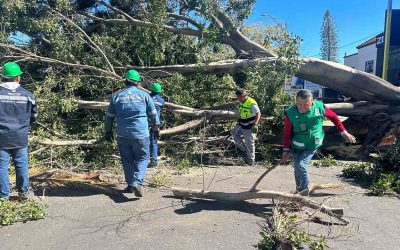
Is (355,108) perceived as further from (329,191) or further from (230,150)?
(329,191)

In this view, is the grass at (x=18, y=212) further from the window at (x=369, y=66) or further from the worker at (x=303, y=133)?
the window at (x=369, y=66)

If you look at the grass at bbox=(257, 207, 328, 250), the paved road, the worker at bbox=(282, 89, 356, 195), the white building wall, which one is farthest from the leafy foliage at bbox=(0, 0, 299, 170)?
the white building wall

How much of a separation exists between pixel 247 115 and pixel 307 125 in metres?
2.94

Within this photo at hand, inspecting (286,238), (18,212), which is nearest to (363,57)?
(286,238)

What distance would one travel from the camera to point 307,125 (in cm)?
497

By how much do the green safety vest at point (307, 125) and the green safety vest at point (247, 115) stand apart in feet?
9.09

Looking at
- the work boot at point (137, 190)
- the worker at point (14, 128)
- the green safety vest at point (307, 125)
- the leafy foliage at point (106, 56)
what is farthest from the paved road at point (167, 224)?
the leafy foliage at point (106, 56)

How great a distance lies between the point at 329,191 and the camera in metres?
5.83

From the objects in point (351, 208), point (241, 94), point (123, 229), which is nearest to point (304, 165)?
point (351, 208)

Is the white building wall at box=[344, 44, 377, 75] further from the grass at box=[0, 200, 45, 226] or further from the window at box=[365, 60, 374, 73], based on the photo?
the grass at box=[0, 200, 45, 226]

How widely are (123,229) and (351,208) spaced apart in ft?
9.28

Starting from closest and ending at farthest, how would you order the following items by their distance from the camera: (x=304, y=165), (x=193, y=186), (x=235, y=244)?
(x=235, y=244) → (x=304, y=165) → (x=193, y=186)

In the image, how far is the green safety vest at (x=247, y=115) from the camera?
784 centimetres

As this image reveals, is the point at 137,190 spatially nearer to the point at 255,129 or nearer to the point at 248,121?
the point at 248,121
